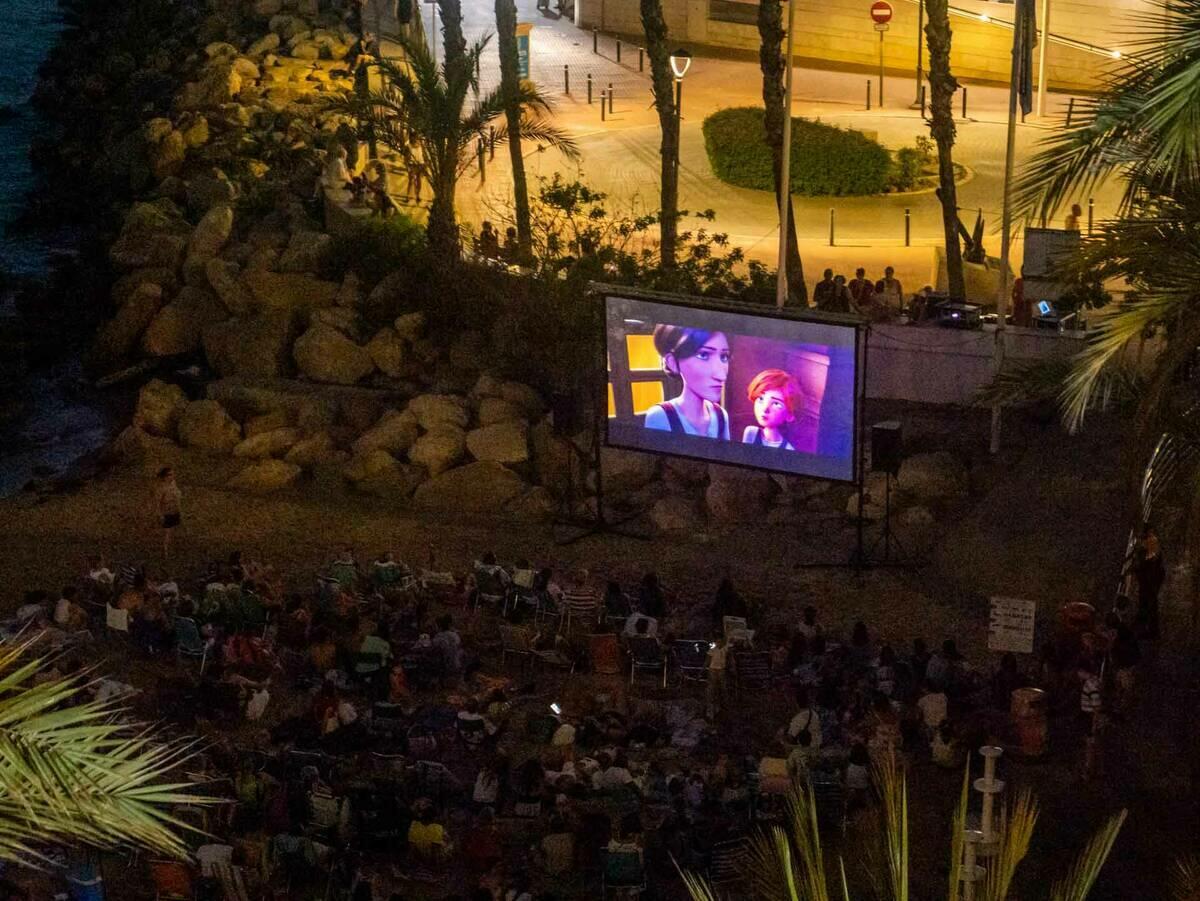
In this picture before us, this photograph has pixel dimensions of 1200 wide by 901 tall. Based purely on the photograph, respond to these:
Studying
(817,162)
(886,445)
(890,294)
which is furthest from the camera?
(817,162)

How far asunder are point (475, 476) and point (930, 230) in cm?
1145

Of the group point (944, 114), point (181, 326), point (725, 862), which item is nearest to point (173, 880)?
point (725, 862)

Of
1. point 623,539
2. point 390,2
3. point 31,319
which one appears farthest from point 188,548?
point 390,2

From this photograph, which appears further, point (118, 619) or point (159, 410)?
point (159, 410)

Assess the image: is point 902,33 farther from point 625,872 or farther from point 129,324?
point 625,872

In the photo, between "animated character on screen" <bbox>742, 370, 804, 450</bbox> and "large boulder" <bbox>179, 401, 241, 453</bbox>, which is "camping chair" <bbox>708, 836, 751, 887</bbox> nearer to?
"animated character on screen" <bbox>742, 370, 804, 450</bbox>

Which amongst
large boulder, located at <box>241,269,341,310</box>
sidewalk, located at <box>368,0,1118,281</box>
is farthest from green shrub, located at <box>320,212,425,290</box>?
sidewalk, located at <box>368,0,1118,281</box>

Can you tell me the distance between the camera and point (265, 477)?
24516 mm

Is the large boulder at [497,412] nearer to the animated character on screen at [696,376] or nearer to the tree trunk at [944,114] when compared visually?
the animated character on screen at [696,376]

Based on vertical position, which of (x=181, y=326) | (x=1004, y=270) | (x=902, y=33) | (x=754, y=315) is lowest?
(x=181, y=326)

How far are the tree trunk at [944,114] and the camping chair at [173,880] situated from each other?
1483 centimetres

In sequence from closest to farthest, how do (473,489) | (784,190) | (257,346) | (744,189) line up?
(473,489) → (784,190) → (257,346) → (744,189)

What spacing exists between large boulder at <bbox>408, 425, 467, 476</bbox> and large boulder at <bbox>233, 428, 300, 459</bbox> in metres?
2.21

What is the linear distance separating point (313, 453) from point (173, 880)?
12002 millimetres
